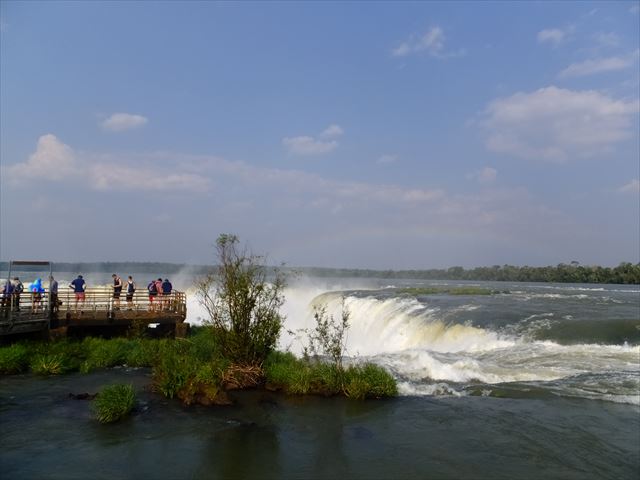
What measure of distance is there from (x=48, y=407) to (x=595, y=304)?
30.6 m

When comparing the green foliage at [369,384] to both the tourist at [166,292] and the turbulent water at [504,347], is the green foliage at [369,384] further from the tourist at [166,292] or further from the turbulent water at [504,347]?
the tourist at [166,292]

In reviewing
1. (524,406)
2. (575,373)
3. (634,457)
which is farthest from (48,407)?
(575,373)

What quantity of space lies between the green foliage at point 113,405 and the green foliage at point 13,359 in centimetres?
567

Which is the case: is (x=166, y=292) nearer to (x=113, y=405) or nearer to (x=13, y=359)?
(x=13, y=359)

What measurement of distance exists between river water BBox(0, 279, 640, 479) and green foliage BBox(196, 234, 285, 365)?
1.29 m

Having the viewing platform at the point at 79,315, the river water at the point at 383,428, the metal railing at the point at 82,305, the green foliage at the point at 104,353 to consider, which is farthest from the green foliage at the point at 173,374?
the metal railing at the point at 82,305

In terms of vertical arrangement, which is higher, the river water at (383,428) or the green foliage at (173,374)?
the green foliage at (173,374)

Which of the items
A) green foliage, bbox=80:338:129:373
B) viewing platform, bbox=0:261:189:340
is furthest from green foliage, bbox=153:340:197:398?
viewing platform, bbox=0:261:189:340

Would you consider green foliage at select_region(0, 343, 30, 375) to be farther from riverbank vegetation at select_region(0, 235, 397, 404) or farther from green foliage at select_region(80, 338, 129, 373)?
green foliage at select_region(80, 338, 129, 373)

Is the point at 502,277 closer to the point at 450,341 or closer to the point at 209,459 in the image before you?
the point at 450,341

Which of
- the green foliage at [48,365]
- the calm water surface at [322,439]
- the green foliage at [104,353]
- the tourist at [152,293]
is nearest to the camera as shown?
the calm water surface at [322,439]

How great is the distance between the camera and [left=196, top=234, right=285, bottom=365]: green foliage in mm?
13086

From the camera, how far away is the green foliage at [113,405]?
33.2 feet

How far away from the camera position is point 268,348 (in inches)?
532
